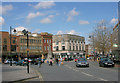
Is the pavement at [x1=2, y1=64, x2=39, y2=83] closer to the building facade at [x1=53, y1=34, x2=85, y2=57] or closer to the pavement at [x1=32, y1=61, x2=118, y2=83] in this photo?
the pavement at [x1=32, y1=61, x2=118, y2=83]

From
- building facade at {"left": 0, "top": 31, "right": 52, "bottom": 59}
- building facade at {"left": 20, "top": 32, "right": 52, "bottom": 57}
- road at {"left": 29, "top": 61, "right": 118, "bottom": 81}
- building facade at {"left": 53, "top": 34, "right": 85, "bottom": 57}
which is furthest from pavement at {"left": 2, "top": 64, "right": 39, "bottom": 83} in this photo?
building facade at {"left": 53, "top": 34, "right": 85, "bottom": 57}

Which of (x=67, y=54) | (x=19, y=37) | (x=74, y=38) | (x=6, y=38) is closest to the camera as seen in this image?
(x=6, y=38)

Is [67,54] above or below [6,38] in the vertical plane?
below

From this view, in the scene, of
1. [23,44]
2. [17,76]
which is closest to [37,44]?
[23,44]

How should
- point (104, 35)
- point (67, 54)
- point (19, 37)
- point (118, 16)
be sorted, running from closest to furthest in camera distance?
point (118, 16) → point (104, 35) → point (19, 37) → point (67, 54)

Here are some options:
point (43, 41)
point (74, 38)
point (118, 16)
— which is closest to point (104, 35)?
point (118, 16)

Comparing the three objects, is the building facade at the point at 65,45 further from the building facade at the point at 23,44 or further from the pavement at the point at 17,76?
the pavement at the point at 17,76

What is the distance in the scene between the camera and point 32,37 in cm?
8706

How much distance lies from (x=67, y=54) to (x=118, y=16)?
5050cm

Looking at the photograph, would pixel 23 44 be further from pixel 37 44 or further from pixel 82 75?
pixel 82 75

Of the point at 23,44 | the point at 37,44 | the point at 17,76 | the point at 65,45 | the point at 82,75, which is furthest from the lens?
the point at 65,45

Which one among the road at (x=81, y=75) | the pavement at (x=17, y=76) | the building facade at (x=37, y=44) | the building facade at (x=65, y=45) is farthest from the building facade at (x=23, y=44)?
the pavement at (x=17, y=76)

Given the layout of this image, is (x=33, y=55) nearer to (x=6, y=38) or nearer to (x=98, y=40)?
(x=6, y=38)

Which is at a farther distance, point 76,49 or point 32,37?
point 76,49
